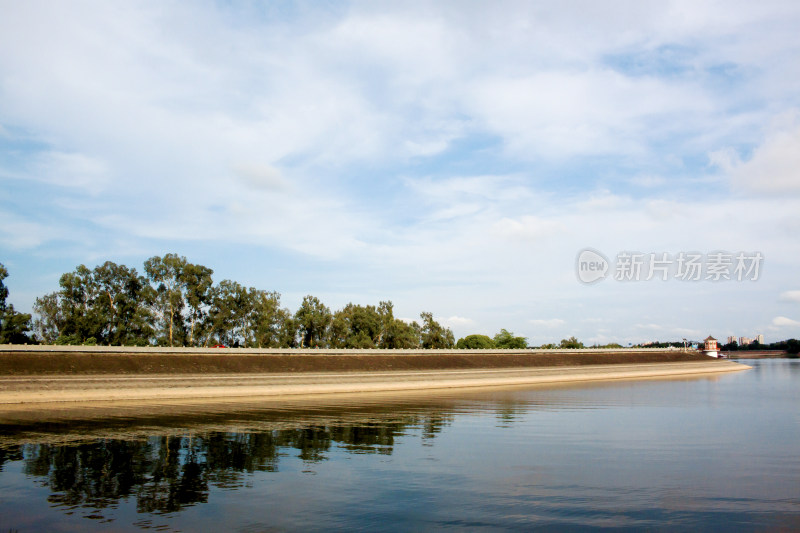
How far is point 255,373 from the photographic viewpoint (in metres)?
67.6

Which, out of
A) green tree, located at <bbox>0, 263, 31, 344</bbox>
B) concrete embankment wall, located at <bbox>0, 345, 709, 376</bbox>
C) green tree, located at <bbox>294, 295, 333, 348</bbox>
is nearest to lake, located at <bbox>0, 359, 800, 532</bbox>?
concrete embankment wall, located at <bbox>0, 345, 709, 376</bbox>

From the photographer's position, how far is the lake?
1541 centimetres

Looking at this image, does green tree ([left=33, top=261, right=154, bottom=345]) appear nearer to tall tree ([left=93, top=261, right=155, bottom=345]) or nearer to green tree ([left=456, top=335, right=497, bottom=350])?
tall tree ([left=93, top=261, right=155, bottom=345])

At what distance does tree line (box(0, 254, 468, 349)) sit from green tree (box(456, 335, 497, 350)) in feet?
169

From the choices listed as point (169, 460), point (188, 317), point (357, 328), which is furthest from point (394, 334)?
point (169, 460)

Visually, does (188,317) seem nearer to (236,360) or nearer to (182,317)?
(182,317)

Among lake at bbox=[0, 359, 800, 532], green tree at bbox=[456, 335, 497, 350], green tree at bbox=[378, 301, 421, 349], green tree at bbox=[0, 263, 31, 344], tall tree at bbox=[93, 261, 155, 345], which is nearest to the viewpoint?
lake at bbox=[0, 359, 800, 532]

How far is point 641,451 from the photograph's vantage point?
85.1 ft

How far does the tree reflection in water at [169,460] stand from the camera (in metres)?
17.7

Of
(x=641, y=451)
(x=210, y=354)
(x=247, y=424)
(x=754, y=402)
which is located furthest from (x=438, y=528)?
(x=210, y=354)

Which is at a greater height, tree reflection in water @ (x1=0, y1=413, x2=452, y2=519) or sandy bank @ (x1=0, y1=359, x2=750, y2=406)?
tree reflection in water @ (x1=0, y1=413, x2=452, y2=519)

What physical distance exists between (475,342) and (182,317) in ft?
305

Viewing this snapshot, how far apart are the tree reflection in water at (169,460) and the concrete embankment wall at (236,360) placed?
109ft

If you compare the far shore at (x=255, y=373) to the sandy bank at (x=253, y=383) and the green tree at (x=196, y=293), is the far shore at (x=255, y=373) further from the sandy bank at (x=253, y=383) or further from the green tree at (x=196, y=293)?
the green tree at (x=196, y=293)
